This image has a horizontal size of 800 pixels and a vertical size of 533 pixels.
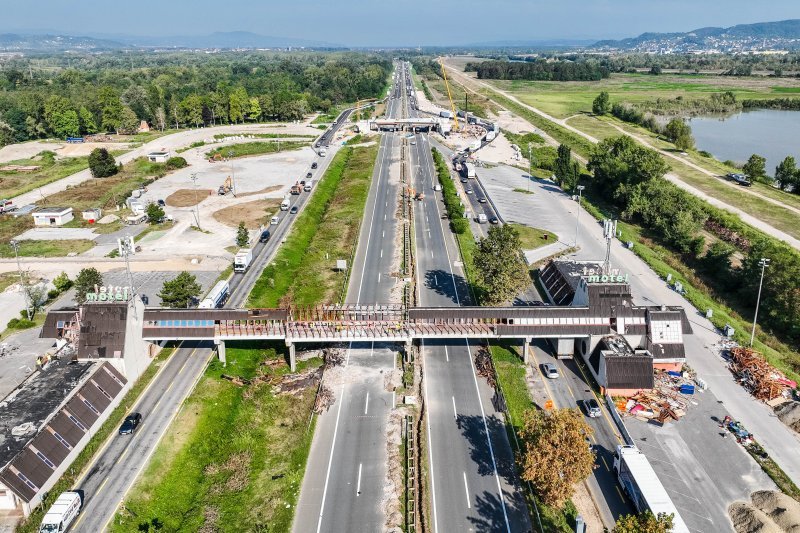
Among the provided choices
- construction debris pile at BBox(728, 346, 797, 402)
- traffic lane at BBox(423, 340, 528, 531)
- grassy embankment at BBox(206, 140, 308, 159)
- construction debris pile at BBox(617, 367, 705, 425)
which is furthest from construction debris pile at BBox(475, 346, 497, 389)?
grassy embankment at BBox(206, 140, 308, 159)

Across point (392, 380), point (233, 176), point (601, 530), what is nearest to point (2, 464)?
point (392, 380)

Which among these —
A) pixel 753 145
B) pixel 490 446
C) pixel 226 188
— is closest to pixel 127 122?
pixel 226 188

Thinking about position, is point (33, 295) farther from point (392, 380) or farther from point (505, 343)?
point (505, 343)

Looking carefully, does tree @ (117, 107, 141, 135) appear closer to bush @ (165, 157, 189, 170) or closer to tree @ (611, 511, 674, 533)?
bush @ (165, 157, 189, 170)

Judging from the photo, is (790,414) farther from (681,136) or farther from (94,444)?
(681,136)

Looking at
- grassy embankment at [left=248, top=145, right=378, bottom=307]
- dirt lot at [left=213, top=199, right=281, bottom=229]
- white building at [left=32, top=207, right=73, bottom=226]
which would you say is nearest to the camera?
grassy embankment at [left=248, top=145, right=378, bottom=307]

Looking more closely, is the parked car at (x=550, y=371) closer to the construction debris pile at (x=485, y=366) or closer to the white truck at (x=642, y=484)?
the construction debris pile at (x=485, y=366)
